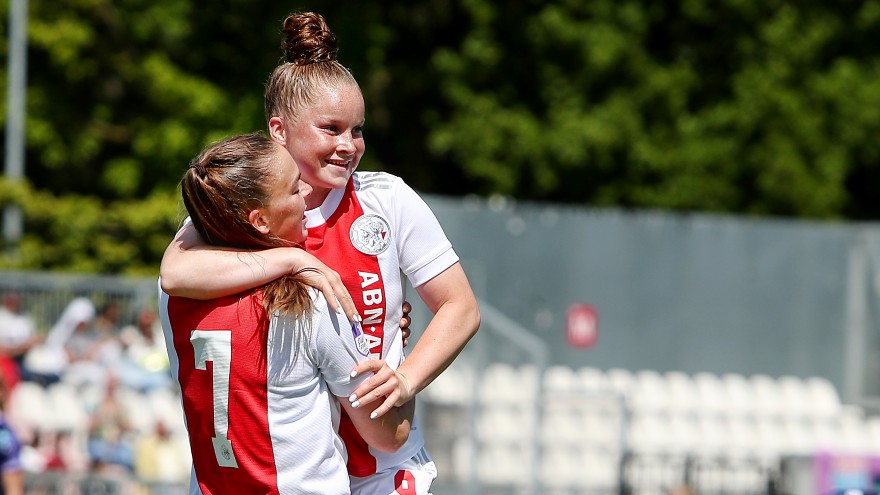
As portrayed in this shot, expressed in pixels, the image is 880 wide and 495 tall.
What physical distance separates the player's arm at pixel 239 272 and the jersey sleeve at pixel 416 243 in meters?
0.33

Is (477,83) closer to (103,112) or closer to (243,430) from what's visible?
(103,112)

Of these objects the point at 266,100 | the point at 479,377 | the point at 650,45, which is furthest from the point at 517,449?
the point at 650,45

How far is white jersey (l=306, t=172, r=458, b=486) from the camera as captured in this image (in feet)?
9.76

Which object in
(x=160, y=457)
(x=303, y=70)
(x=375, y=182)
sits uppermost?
(x=303, y=70)

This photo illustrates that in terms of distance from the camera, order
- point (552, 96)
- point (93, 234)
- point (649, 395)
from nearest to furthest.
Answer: point (649, 395) → point (93, 234) → point (552, 96)

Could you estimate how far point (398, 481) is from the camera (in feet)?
9.94

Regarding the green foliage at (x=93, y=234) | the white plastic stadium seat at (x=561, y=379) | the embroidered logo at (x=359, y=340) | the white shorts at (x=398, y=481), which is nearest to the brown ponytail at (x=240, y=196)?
the embroidered logo at (x=359, y=340)

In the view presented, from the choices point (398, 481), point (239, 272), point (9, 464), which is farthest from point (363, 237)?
point (9, 464)

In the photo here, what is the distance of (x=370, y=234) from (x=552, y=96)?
55.2 feet

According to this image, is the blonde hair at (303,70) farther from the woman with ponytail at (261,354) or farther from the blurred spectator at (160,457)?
the blurred spectator at (160,457)

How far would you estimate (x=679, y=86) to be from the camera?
19.6 m

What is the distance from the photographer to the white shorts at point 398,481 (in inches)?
118

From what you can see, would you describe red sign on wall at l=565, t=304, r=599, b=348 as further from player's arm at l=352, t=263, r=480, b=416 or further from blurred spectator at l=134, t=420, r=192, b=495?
player's arm at l=352, t=263, r=480, b=416

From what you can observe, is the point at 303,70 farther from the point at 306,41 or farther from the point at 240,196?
the point at 240,196
